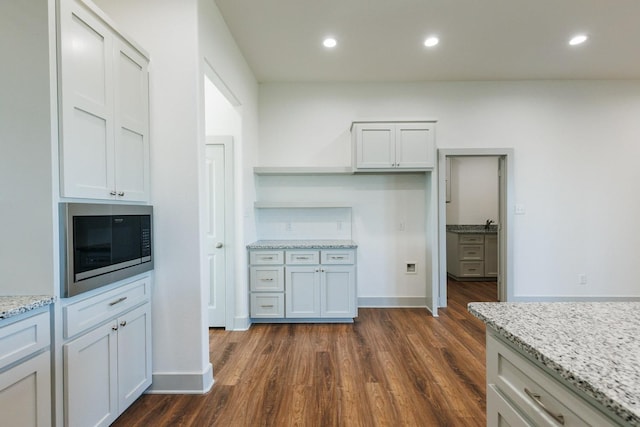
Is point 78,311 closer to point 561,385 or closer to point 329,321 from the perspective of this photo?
point 561,385

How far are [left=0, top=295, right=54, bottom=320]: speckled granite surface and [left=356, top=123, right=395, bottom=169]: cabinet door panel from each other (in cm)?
297

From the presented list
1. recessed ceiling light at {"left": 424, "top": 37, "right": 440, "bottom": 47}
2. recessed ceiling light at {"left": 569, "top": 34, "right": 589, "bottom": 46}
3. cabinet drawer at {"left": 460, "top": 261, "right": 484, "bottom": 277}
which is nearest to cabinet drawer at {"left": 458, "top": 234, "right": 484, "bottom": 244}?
cabinet drawer at {"left": 460, "top": 261, "right": 484, "bottom": 277}

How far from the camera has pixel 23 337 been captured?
4.02ft

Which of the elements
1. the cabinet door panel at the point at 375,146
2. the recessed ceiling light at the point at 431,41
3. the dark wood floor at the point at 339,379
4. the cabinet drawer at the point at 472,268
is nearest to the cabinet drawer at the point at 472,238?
the cabinet drawer at the point at 472,268

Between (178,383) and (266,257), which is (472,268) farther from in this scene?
(178,383)

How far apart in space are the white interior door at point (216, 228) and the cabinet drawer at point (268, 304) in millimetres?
331

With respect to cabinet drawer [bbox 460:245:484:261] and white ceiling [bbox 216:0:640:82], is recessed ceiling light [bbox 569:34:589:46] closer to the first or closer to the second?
white ceiling [bbox 216:0:640:82]

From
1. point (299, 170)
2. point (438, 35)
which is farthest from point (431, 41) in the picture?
point (299, 170)

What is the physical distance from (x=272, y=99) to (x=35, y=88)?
281 cm

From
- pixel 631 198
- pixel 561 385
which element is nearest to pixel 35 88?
pixel 561 385

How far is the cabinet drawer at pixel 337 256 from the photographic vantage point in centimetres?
337

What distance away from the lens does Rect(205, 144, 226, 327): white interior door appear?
3.24 meters

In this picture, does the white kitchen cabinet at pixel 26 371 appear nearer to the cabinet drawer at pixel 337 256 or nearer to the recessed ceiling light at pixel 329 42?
the cabinet drawer at pixel 337 256

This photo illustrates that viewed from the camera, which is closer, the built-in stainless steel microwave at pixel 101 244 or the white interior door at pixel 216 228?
the built-in stainless steel microwave at pixel 101 244
